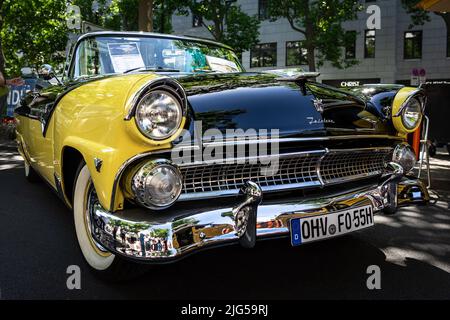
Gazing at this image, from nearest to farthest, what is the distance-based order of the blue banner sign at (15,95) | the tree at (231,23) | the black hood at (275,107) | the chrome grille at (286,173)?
the chrome grille at (286,173) < the black hood at (275,107) < the blue banner sign at (15,95) < the tree at (231,23)

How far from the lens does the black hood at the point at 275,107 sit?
2443 millimetres

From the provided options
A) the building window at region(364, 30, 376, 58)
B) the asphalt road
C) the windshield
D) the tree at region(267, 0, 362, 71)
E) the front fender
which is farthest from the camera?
the building window at region(364, 30, 376, 58)

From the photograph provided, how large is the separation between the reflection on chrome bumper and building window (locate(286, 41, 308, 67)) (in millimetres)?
24517

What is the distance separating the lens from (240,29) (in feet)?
66.6

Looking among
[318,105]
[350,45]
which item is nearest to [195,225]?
[318,105]

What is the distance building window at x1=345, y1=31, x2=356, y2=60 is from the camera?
855 inches

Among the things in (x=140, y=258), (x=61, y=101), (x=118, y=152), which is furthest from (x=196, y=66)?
(x=140, y=258)

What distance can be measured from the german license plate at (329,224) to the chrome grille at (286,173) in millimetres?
209

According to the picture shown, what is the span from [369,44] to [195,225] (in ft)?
83.1

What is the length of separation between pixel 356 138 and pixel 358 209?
1.43ft

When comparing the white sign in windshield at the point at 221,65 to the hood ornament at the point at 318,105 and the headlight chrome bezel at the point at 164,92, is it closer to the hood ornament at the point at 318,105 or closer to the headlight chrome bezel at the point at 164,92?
the hood ornament at the point at 318,105

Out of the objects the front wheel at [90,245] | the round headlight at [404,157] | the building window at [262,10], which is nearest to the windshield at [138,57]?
the front wheel at [90,245]

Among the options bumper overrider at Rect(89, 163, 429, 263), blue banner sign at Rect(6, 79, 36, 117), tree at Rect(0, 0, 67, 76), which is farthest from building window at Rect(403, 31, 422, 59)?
bumper overrider at Rect(89, 163, 429, 263)

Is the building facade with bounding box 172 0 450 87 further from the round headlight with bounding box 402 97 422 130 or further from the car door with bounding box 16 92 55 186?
the round headlight with bounding box 402 97 422 130
